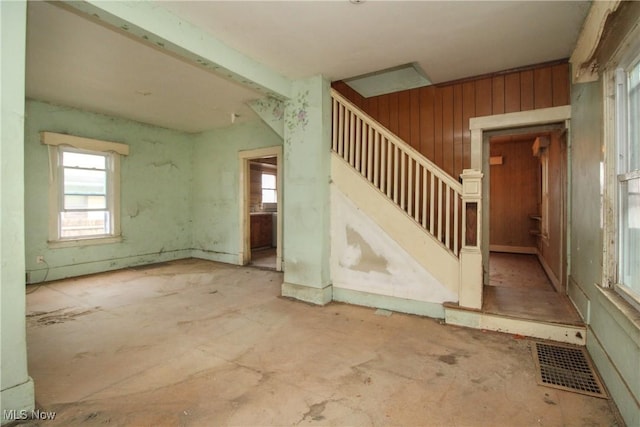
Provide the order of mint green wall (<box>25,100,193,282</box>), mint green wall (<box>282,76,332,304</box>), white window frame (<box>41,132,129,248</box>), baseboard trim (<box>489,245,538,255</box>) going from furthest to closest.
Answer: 1. baseboard trim (<box>489,245,538,255</box>)
2. white window frame (<box>41,132,129,248</box>)
3. mint green wall (<box>25,100,193,282</box>)
4. mint green wall (<box>282,76,332,304</box>)

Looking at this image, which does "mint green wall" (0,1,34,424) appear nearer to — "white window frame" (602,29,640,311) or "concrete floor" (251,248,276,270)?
"white window frame" (602,29,640,311)

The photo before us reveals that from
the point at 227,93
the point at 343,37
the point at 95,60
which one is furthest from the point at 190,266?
the point at 343,37

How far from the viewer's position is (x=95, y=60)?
126 inches

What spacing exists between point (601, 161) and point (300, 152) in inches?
110

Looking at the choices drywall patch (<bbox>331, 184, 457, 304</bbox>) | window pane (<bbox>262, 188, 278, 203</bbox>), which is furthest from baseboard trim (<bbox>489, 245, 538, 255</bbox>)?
window pane (<bbox>262, 188, 278, 203</bbox>)

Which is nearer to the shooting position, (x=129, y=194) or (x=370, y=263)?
(x=370, y=263)

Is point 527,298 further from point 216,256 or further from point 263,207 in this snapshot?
point 263,207

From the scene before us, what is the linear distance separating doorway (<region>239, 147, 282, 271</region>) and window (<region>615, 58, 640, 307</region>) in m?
4.23

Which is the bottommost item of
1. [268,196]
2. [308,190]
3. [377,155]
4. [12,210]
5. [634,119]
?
[12,210]

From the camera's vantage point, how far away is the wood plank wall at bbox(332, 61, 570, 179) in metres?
3.29

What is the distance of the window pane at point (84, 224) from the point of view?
191 inches

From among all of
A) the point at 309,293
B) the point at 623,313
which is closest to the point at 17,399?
the point at 309,293

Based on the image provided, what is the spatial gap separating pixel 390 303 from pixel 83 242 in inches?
195

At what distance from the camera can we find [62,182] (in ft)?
15.6
